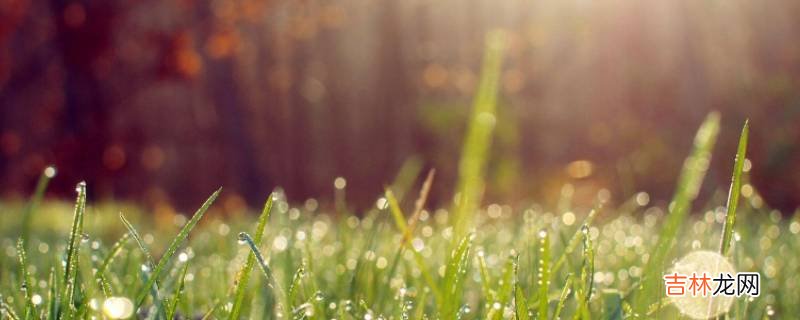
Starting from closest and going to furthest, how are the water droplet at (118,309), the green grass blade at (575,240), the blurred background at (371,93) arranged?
the water droplet at (118,309) < the green grass blade at (575,240) < the blurred background at (371,93)

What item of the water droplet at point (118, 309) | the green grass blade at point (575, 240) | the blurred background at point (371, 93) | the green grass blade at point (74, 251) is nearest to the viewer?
the water droplet at point (118, 309)

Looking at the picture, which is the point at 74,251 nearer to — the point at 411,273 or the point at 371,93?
the point at 411,273

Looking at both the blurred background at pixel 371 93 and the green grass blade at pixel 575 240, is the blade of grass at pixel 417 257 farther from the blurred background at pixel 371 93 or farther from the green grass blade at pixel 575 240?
the blurred background at pixel 371 93

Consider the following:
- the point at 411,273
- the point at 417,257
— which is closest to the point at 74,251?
the point at 417,257

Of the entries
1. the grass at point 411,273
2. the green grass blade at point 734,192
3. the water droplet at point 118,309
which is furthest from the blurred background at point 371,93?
the green grass blade at point 734,192

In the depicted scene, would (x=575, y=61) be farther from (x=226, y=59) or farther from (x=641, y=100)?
(x=226, y=59)

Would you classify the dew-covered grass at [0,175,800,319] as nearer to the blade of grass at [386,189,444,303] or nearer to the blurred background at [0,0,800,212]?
the blade of grass at [386,189,444,303]
